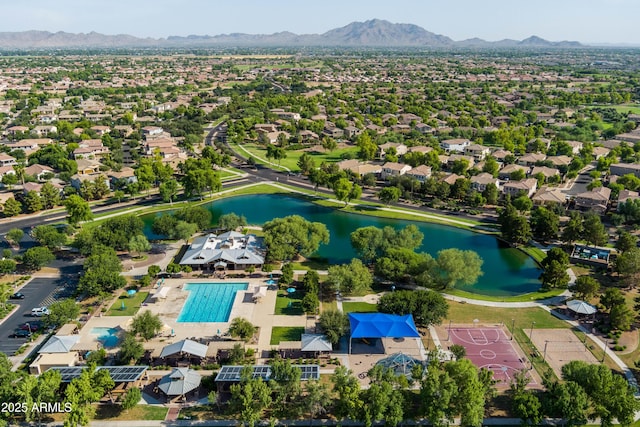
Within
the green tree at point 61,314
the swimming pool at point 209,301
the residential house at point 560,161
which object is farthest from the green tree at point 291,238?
the residential house at point 560,161

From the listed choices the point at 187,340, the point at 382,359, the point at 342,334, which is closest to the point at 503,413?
the point at 382,359

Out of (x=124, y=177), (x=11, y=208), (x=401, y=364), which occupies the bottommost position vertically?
(x=401, y=364)

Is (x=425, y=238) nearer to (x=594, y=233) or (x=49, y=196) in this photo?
(x=594, y=233)

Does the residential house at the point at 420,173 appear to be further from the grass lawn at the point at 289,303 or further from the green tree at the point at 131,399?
the green tree at the point at 131,399

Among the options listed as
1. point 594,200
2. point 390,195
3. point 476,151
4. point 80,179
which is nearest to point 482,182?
point 594,200

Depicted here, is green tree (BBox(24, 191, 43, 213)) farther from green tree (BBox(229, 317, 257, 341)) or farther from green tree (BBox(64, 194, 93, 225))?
green tree (BBox(229, 317, 257, 341))

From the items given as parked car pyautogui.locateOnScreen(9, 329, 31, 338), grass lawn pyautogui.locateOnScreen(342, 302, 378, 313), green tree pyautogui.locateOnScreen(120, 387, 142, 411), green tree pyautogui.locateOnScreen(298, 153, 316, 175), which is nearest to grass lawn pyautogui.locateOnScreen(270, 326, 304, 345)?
grass lawn pyautogui.locateOnScreen(342, 302, 378, 313)

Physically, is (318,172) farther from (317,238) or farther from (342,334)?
(342,334)
